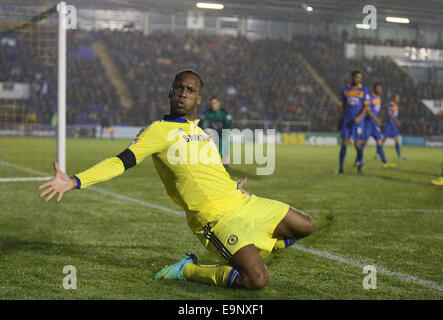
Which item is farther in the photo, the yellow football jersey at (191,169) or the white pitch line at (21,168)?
the white pitch line at (21,168)

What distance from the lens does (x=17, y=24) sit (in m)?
11.2

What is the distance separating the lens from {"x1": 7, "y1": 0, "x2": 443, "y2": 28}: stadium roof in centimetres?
2116

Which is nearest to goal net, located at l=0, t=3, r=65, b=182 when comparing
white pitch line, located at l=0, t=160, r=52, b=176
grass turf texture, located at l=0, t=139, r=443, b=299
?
white pitch line, located at l=0, t=160, r=52, b=176

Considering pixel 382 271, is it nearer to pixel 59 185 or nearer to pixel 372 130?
pixel 59 185

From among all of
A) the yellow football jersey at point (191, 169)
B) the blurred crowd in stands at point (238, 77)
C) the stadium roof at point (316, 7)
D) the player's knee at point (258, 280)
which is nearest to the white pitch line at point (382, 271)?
the player's knee at point (258, 280)

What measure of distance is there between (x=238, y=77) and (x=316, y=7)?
1289cm

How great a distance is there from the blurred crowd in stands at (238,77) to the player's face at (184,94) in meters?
29.4

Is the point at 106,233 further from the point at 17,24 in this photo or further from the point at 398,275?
the point at 17,24

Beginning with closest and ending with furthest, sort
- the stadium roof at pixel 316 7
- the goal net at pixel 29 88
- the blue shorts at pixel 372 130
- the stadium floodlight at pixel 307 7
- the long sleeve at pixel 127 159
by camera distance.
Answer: the long sleeve at pixel 127 159
the goal net at pixel 29 88
the blue shorts at pixel 372 130
the stadium roof at pixel 316 7
the stadium floodlight at pixel 307 7

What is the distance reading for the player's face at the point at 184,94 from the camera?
360cm

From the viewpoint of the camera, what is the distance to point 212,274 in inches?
143

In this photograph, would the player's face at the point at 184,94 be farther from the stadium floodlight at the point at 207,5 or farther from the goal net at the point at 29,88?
the stadium floodlight at the point at 207,5

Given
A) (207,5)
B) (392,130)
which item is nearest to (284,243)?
(392,130)
